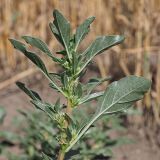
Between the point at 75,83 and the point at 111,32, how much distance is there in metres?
2.22

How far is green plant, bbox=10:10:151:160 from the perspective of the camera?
3.26 feet

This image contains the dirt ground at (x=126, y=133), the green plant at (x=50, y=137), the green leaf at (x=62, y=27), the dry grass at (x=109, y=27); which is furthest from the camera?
the dry grass at (x=109, y=27)

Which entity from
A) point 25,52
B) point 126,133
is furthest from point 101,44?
point 126,133

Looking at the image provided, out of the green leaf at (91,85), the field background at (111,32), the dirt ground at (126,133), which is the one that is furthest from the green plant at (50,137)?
the green leaf at (91,85)

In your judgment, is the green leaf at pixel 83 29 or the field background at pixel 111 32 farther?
the field background at pixel 111 32

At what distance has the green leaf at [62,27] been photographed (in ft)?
3.18

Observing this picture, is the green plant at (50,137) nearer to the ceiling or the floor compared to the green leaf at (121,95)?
nearer to the floor

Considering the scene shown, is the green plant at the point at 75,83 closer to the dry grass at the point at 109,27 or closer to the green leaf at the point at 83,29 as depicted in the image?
the green leaf at the point at 83,29

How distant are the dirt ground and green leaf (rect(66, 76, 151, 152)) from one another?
1.42 metres

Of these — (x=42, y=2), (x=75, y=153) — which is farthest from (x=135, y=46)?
(x=75, y=153)

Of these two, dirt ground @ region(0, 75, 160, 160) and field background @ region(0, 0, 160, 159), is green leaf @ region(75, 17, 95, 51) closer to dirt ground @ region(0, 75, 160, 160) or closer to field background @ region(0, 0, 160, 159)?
dirt ground @ region(0, 75, 160, 160)

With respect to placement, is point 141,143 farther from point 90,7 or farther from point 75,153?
point 75,153

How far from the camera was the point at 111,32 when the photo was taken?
324 centimetres

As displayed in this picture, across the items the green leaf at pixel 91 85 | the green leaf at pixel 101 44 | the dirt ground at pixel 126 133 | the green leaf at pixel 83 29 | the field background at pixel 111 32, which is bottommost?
the dirt ground at pixel 126 133
